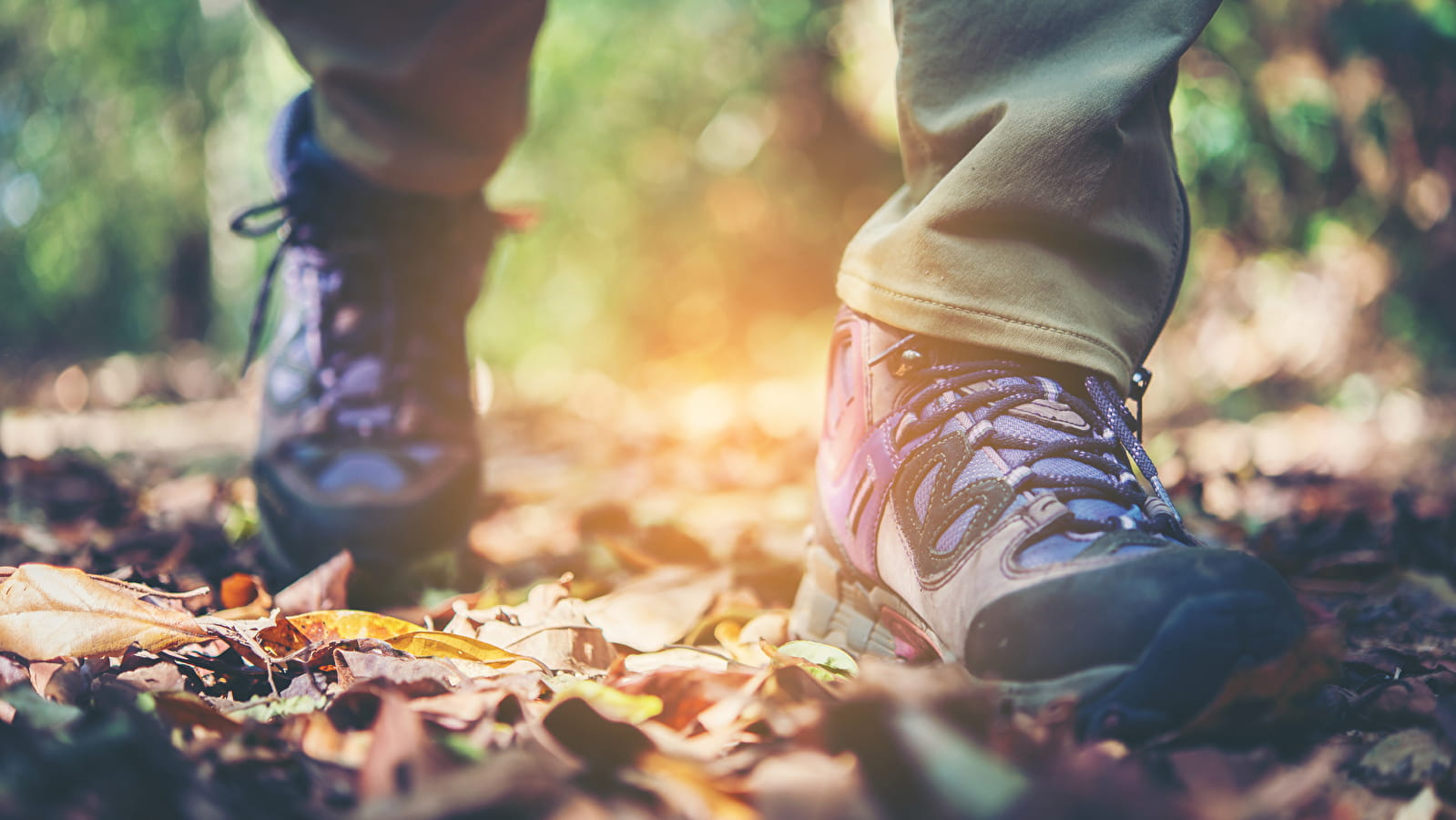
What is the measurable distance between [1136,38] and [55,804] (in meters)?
1.14

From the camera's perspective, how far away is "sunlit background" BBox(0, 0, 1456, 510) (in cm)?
331

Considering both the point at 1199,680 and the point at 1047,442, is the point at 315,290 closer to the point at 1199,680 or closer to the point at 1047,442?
the point at 1047,442

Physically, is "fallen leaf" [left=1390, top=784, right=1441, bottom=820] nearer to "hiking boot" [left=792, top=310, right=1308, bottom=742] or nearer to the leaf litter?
the leaf litter

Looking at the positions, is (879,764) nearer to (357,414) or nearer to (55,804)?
(55,804)

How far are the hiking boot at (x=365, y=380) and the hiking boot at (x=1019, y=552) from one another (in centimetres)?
58

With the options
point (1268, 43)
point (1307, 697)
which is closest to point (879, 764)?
point (1307, 697)

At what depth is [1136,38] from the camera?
100cm

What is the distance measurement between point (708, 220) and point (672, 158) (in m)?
0.42

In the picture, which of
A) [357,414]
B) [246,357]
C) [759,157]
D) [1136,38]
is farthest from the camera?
[759,157]

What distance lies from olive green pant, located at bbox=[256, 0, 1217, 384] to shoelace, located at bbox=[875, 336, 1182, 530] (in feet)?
0.10

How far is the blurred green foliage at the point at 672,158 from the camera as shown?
3357 millimetres

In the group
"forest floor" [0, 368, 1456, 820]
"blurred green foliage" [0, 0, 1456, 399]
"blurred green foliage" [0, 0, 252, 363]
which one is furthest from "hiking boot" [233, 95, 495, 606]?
"blurred green foliage" [0, 0, 252, 363]

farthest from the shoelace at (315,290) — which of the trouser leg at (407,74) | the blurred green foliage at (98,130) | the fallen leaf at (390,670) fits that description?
the blurred green foliage at (98,130)

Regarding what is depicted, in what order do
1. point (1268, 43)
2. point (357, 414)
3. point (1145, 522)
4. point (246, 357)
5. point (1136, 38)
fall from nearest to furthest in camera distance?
point (1145, 522), point (1136, 38), point (357, 414), point (246, 357), point (1268, 43)
